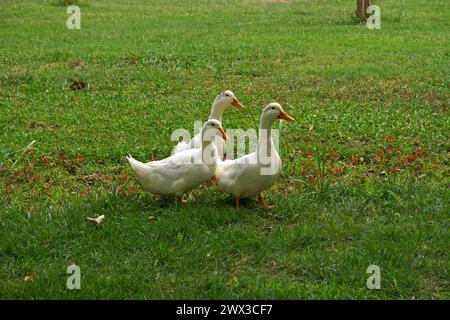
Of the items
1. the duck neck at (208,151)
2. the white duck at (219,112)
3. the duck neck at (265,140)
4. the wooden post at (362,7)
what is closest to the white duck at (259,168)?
the duck neck at (265,140)

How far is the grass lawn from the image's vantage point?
510cm

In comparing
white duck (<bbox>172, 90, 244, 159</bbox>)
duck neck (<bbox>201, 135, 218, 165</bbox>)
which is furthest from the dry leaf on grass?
white duck (<bbox>172, 90, 244, 159</bbox>)

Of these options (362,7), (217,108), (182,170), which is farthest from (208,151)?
(362,7)

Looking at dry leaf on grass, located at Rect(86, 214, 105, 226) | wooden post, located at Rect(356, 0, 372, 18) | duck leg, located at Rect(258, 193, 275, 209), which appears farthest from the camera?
wooden post, located at Rect(356, 0, 372, 18)

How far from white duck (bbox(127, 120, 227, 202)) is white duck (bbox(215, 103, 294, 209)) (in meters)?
0.20

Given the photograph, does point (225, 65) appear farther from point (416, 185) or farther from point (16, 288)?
point (16, 288)

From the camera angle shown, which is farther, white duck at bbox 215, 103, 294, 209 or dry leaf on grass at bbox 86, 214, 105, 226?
white duck at bbox 215, 103, 294, 209

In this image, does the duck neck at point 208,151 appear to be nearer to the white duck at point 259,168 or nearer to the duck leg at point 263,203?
the white duck at point 259,168

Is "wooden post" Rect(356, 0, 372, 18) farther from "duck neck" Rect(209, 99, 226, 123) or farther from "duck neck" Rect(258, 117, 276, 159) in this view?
"duck neck" Rect(258, 117, 276, 159)

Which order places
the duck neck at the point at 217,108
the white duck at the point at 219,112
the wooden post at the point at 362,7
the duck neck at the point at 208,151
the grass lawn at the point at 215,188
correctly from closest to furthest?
1. the grass lawn at the point at 215,188
2. the duck neck at the point at 208,151
3. the white duck at the point at 219,112
4. the duck neck at the point at 217,108
5. the wooden post at the point at 362,7

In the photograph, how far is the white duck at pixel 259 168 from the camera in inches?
236

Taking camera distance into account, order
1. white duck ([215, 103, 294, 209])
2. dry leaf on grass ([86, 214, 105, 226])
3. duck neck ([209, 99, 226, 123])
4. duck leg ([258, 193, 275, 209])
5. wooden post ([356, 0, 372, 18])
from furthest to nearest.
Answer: wooden post ([356, 0, 372, 18]) → duck neck ([209, 99, 226, 123]) → duck leg ([258, 193, 275, 209]) → white duck ([215, 103, 294, 209]) → dry leaf on grass ([86, 214, 105, 226])

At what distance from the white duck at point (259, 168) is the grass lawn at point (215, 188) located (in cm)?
22

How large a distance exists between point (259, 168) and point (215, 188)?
0.91 metres
